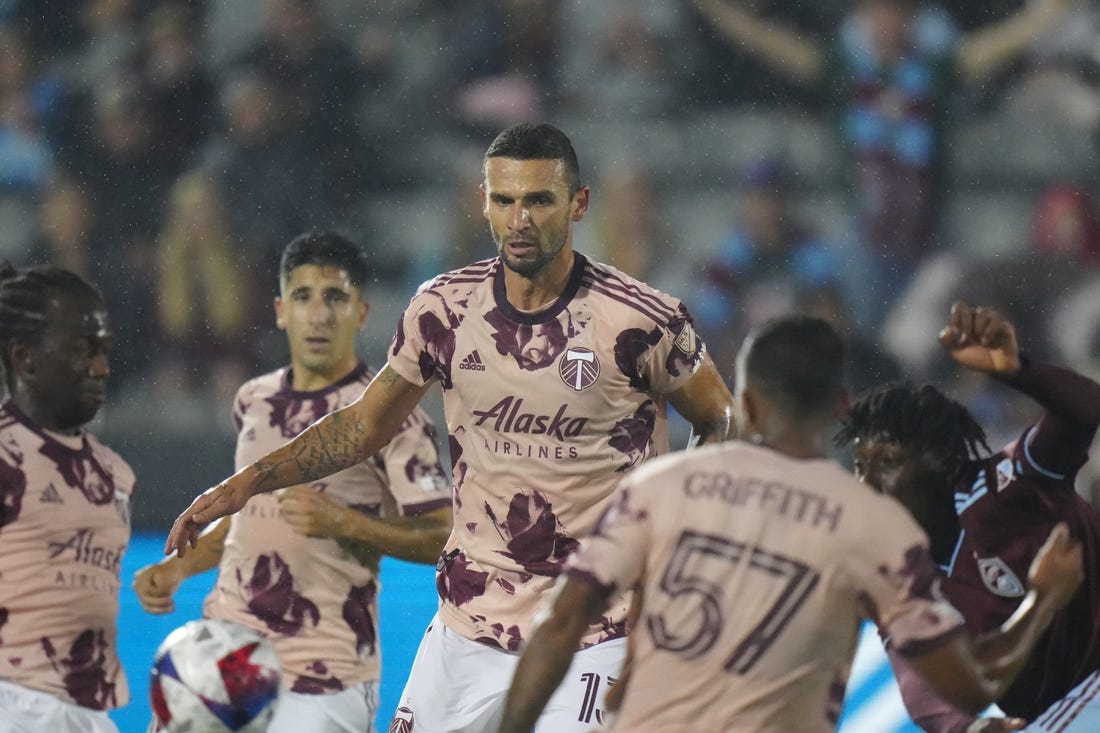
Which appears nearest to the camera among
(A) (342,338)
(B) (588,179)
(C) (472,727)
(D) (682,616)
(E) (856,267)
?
(D) (682,616)

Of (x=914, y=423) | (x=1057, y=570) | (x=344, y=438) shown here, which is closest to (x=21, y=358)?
(x=344, y=438)

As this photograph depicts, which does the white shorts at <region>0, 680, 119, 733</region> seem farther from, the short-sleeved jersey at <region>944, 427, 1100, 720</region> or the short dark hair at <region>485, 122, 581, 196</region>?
the short-sleeved jersey at <region>944, 427, 1100, 720</region>

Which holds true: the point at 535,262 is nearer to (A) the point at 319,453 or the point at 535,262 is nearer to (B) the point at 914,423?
(A) the point at 319,453

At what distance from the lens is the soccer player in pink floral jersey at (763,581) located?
8.95 ft

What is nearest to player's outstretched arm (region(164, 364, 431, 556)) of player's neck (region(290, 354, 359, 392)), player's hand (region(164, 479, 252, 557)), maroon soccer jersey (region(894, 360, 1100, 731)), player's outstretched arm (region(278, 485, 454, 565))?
player's hand (region(164, 479, 252, 557))

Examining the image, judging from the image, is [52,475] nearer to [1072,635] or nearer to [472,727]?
[472,727]

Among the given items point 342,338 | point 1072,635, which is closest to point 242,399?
point 342,338

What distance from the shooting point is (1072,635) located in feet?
14.1

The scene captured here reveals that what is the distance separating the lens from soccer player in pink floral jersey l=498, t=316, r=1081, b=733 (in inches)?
107

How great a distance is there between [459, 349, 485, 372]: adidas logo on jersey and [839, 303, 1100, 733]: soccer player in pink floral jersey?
36.9 inches

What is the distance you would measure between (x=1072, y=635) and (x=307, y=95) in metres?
8.44

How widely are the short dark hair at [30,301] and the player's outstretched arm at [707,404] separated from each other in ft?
5.07

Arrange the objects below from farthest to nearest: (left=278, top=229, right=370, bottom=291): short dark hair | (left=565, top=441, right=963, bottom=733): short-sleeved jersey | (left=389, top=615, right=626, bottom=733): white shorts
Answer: (left=278, top=229, right=370, bottom=291): short dark hair
(left=389, top=615, right=626, bottom=733): white shorts
(left=565, top=441, right=963, bottom=733): short-sleeved jersey

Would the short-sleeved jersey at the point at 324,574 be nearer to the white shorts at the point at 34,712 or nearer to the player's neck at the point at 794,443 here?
the white shorts at the point at 34,712
